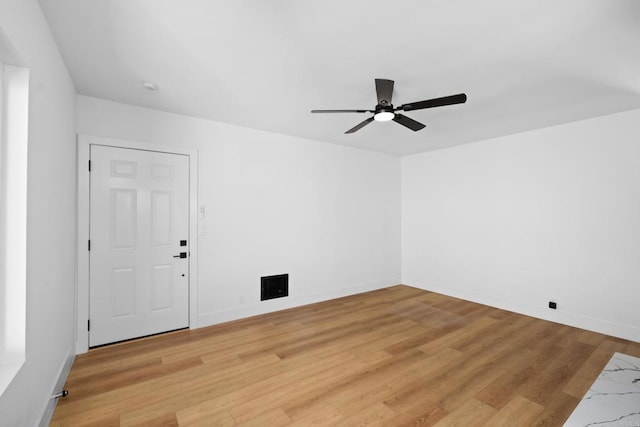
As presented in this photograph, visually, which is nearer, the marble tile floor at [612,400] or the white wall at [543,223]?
the marble tile floor at [612,400]

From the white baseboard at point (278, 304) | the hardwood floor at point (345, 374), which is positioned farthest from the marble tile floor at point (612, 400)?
the white baseboard at point (278, 304)

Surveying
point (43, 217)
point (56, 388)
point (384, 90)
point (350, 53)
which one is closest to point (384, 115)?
point (384, 90)

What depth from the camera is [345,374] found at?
2.55 metres

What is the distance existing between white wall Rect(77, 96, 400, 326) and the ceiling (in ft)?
1.22

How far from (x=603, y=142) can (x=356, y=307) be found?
3.79 metres

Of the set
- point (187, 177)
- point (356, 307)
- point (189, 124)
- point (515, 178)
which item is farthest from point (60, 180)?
point (515, 178)

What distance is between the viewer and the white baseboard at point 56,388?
187cm

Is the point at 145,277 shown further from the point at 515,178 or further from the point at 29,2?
the point at 515,178

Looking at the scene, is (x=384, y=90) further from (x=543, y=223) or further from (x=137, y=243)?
(x=543, y=223)

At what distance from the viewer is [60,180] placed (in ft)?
7.57

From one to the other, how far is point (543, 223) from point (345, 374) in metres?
3.46

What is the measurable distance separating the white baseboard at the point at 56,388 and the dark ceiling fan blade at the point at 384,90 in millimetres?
3243

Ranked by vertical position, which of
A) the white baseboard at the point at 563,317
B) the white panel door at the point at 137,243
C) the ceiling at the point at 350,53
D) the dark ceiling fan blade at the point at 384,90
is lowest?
the white baseboard at the point at 563,317

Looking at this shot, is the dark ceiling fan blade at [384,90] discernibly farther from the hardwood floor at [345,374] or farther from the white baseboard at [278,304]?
the white baseboard at [278,304]
